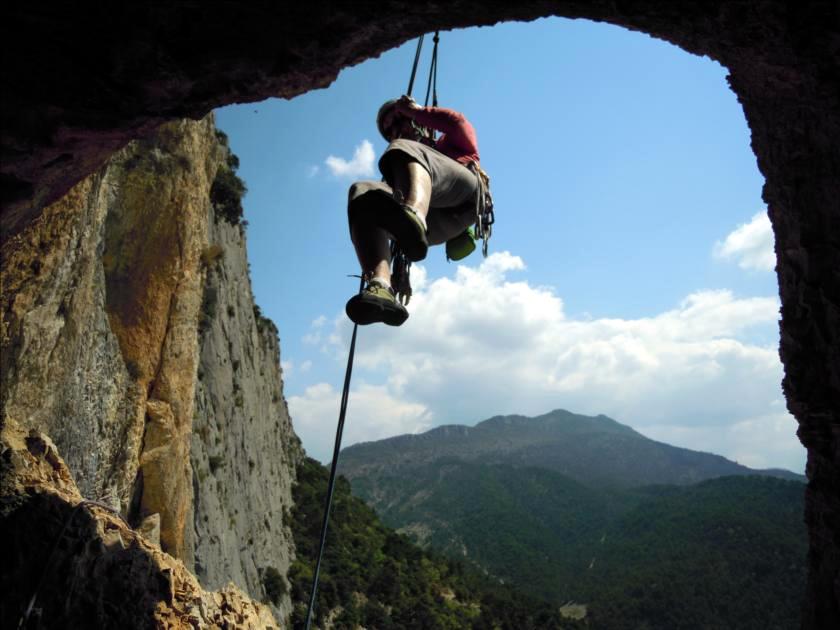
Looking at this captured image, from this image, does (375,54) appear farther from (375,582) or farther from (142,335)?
(375,582)

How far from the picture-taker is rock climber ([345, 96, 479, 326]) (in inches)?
139

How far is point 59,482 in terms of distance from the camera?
13.5ft

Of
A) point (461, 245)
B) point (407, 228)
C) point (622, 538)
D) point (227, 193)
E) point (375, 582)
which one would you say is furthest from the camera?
point (622, 538)

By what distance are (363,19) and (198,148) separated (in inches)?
515

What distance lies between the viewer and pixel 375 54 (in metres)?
2.92

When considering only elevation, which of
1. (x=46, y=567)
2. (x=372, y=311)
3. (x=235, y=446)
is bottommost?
(x=46, y=567)

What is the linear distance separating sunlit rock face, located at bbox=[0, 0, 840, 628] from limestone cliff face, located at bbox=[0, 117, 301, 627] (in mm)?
961

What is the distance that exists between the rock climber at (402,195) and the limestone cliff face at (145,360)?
1983 mm

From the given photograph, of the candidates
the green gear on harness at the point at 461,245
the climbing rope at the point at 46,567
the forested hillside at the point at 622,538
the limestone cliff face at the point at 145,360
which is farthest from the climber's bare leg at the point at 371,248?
the forested hillside at the point at 622,538

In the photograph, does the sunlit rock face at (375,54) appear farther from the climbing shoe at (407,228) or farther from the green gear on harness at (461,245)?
the green gear on harness at (461,245)

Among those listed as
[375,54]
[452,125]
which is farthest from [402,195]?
[452,125]

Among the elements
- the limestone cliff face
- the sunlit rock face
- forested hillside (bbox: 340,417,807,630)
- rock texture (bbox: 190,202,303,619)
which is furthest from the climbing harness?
forested hillside (bbox: 340,417,807,630)

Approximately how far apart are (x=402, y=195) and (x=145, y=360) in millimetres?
9750

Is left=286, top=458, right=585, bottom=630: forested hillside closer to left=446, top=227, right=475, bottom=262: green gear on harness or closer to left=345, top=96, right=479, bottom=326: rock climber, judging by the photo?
left=446, top=227, right=475, bottom=262: green gear on harness
